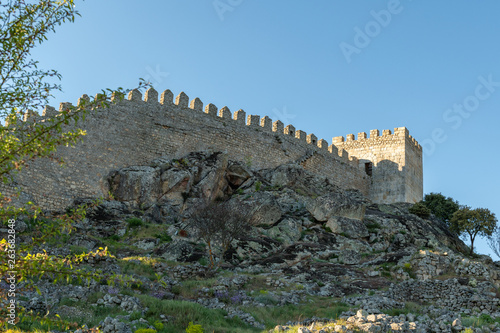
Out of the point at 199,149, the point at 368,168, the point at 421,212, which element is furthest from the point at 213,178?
the point at 368,168

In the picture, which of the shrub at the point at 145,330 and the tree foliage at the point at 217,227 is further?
the tree foliage at the point at 217,227

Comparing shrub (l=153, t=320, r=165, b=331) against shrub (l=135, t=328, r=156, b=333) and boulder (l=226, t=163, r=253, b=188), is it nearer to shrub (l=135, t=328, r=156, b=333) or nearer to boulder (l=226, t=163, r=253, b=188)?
shrub (l=135, t=328, r=156, b=333)

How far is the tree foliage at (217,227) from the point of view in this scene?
734 inches

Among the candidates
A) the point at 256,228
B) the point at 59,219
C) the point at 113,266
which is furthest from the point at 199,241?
the point at 59,219

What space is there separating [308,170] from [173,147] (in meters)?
11.0

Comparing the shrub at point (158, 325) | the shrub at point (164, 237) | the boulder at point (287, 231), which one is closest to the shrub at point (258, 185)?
the boulder at point (287, 231)

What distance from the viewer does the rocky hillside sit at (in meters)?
11.9

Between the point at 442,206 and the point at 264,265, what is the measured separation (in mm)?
24328

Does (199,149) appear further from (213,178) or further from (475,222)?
(475,222)

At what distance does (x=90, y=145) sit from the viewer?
83.5 feet

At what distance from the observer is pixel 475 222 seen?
3206 centimetres

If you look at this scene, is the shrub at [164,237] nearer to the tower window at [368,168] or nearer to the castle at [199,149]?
the castle at [199,149]

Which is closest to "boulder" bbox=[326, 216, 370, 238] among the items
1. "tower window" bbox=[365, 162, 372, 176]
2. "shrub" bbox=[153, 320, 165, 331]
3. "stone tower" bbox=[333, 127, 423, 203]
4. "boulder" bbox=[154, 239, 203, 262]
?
"boulder" bbox=[154, 239, 203, 262]

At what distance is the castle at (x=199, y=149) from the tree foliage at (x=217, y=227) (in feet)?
26.4
